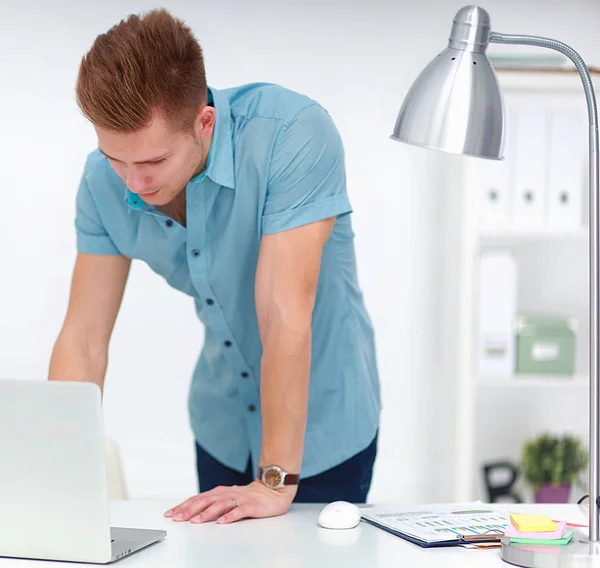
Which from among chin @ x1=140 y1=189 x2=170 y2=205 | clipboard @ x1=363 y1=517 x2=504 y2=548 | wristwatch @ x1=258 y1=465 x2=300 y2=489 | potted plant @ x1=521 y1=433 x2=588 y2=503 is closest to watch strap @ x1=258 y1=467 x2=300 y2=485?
wristwatch @ x1=258 y1=465 x2=300 y2=489

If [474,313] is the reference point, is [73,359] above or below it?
below

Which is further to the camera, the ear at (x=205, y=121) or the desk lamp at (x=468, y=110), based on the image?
the ear at (x=205, y=121)

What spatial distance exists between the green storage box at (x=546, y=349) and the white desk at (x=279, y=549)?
173 cm

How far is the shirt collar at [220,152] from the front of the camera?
62.8 inches

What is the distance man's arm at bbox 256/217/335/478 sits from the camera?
1522mm

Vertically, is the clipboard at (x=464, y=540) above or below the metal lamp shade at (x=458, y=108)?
below

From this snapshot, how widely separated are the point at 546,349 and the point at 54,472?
86.1 inches

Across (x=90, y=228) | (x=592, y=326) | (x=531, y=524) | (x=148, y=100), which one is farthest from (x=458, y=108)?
(x=90, y=228)

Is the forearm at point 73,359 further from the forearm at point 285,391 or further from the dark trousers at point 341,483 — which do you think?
the dark trousers at point 341,483

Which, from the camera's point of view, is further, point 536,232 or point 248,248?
point 536,232

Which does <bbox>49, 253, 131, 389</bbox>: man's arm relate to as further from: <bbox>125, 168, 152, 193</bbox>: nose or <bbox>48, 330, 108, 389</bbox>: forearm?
<bbox>125, 168, 152, 193</bbox>: nose

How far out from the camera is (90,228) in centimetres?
172

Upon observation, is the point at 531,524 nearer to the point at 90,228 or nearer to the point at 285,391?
the point at 285,391

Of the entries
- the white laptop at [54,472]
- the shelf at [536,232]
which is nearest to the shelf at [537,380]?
the shelf at [536,232]
